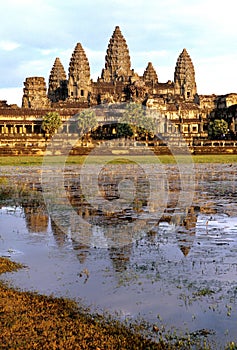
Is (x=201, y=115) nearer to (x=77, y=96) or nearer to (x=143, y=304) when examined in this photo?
(x=77, y=96)

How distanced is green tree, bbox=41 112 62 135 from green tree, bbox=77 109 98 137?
179 inches

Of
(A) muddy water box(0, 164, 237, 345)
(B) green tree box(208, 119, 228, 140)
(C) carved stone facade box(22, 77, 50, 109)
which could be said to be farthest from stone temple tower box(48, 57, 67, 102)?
(A) muddy water box(0, 164, 237, 345)

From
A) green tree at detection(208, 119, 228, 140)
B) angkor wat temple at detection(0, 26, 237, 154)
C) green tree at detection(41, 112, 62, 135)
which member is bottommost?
green tree at detection(208, 119, 228, 140)

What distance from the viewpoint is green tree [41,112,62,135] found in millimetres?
107750

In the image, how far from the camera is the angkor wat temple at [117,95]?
4678 inches

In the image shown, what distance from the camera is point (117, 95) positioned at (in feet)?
439

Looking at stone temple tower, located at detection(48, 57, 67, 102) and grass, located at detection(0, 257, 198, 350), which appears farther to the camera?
stone temple tower, located at detection(48, 57, 67, 102)

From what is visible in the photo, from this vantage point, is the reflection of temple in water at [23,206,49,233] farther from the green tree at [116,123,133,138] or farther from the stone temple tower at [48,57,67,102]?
the stone temple tower at [48,57,67,102]

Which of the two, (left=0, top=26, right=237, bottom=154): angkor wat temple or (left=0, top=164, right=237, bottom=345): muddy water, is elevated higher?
(left=0, top=26, right=237, bottom=154): angkor wat temple

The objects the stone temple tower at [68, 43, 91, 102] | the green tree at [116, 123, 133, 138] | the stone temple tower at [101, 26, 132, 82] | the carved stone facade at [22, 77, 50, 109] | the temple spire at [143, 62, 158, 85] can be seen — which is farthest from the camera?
the temple spire at [143, 62, 158, 85]

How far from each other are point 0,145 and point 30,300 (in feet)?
263

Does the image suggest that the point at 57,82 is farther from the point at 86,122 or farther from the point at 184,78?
the point at 86,122

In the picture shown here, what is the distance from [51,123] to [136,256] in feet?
320

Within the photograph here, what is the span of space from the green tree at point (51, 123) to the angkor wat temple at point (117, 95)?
3989 mm
